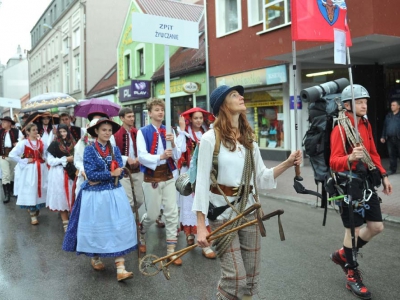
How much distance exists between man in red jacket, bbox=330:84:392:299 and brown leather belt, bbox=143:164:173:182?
213cm

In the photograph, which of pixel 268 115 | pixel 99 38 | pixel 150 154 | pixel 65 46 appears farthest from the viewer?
pixel 65 46

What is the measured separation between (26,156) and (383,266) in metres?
6.32

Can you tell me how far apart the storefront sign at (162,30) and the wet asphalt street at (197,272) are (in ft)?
8.81

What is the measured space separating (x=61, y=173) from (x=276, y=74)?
9.27 m

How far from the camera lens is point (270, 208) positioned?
812 centimetres

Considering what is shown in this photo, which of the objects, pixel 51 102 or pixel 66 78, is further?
pixel 66 78

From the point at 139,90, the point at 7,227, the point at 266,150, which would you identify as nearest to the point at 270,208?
the point at 7,227

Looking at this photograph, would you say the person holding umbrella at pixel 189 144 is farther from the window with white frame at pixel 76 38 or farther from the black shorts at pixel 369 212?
the window with white frame at pixel 76 38

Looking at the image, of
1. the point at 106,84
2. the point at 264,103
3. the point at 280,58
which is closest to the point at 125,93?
the point at 106,84

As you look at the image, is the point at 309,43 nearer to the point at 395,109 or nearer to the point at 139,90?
the point at 395,109

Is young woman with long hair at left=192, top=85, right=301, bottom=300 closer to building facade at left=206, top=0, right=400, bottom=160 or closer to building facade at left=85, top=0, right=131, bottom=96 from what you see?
building facade at left=206, top=0, right=400, bottom=160

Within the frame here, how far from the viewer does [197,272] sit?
4.57m

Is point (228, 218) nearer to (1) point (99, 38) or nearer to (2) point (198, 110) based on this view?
(2) point (198, 110)

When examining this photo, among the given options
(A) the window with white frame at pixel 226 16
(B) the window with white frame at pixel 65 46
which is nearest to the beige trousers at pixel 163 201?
(A) the window with white frame at pixel 226 16
